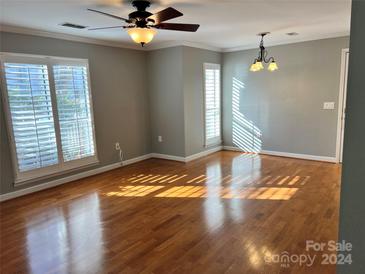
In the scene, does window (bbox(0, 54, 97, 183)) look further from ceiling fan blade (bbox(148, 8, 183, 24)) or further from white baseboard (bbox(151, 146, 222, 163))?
ceiling fan blade (bbox(148, 8, 183, 24))

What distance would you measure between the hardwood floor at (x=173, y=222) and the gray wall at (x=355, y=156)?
1.35m

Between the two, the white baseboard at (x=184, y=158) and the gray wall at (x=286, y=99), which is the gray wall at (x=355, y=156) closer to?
the white baseboard at (x=184, y=158)

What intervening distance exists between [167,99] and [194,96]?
57 centimetres

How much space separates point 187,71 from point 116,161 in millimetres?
2305

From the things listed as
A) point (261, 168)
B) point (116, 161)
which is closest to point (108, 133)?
point (116, 161)

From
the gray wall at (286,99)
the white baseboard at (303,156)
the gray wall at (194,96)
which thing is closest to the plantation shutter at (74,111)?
the gray wall at (194,96)

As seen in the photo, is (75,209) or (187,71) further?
(187,71)

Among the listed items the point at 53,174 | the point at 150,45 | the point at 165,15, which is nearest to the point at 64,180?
the point at 53,174

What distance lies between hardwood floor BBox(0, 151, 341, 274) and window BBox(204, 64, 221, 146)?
1.59 m

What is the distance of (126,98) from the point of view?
5.32m

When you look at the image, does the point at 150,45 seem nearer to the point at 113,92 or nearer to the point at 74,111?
the point at 113,92

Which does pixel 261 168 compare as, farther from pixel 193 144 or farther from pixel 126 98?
pixel 126 98

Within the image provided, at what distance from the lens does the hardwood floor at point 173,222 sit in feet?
7.50

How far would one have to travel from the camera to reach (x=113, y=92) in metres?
5.07
